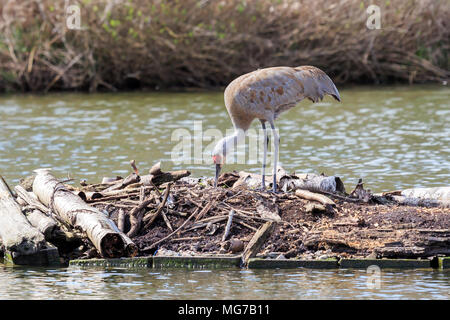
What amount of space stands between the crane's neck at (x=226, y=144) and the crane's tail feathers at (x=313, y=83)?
1099 millimetres

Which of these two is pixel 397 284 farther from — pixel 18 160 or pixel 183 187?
pixel 18 160

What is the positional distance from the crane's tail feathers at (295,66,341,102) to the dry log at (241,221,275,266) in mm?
2652

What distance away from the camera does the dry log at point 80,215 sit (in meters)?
8.88

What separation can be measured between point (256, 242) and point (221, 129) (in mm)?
11008

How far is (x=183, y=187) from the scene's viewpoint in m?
10.4

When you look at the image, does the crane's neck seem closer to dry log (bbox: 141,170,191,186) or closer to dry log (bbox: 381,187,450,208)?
dry log (bbox: 141,170,191,186)

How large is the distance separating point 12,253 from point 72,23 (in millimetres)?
18396

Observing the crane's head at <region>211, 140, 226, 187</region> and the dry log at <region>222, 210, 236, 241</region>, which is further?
the crane's head at <region>211, 140, 226, 187</region>

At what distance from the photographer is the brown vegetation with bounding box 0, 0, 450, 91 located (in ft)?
88.8

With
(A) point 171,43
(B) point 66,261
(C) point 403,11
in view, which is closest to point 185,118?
(A) point 171,43

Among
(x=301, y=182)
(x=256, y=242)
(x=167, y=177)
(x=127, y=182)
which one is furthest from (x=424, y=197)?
(x=127, y=182)

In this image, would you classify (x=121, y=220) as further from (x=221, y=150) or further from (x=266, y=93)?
(x=266, y=93)
